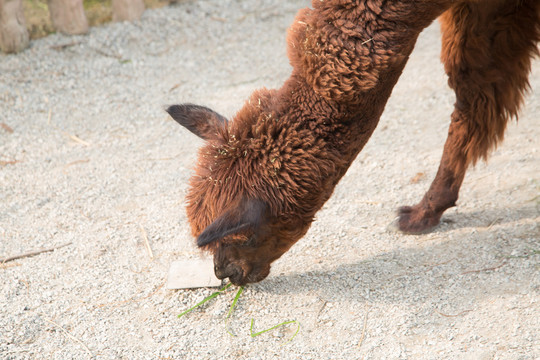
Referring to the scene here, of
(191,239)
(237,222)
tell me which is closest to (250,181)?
(237,222)

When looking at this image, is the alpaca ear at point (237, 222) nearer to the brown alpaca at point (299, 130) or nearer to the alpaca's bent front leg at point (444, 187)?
the brown alpaca at point (299, 130)

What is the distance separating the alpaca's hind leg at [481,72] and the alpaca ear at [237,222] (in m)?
1.70

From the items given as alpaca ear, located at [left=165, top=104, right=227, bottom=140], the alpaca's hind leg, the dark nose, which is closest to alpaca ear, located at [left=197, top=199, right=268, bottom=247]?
Result: the dark nose

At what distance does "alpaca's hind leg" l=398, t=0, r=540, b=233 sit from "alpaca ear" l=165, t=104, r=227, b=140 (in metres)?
1.64

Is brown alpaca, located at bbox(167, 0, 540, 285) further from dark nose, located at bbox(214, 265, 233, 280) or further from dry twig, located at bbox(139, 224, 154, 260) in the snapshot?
dry twig, located at bbox(139, 224, 154, 260)

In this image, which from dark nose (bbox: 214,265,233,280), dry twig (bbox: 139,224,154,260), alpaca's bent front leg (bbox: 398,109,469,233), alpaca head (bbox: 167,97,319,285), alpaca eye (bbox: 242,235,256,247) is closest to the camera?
alpaca head (bbox: 167,97,319,285)

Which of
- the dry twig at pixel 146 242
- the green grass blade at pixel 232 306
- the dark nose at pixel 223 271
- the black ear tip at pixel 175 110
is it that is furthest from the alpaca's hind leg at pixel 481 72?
the dry twig at pixel 146 242

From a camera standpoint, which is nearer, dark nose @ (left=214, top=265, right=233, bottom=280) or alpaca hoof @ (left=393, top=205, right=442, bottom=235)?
dark nose @ (left=214, top=265, right=233, bottom=280)

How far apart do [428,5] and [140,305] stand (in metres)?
2.49

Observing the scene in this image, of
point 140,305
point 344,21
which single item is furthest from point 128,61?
point 344,21

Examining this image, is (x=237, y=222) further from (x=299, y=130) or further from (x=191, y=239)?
(x=191, y=239)

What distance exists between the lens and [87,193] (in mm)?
4711

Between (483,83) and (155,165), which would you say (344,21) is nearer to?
(483,83)

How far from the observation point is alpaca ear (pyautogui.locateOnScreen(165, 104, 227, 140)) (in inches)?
122
